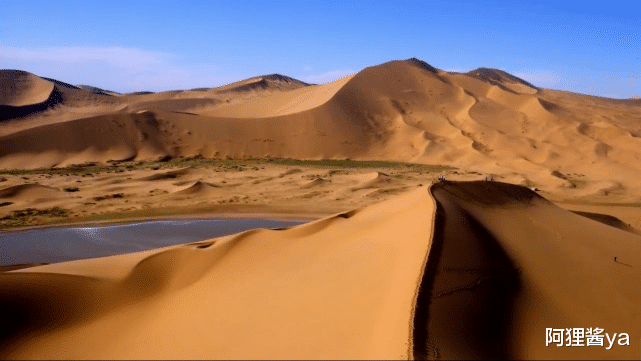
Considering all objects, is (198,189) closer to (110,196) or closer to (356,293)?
(110,196)

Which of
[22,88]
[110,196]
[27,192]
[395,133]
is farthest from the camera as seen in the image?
[22,88]

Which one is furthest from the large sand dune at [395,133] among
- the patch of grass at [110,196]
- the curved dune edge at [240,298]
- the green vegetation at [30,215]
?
the curved dune edge at [240,298]

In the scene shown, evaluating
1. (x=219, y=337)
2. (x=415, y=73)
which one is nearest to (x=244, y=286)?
(x=219, y=337)

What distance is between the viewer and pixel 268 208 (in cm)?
1452

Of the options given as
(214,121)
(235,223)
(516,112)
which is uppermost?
(516,112)

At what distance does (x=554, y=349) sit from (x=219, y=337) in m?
3.29

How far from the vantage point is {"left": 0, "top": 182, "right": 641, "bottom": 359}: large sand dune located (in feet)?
14.7

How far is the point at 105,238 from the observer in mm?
10727

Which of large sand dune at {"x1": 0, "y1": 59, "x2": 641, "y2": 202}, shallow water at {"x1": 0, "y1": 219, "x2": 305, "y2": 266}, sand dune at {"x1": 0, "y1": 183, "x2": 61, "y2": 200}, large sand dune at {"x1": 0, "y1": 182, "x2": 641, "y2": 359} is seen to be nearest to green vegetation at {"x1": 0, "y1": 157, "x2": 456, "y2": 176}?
large sand dune at {"x1": 0, "y1": 59, "x2": 641, "y2": 202}

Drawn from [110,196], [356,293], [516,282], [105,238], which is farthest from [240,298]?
[110,196]

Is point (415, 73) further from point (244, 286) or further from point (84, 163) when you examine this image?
point (244, 286)

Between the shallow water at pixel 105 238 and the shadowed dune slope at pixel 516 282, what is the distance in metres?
6.02

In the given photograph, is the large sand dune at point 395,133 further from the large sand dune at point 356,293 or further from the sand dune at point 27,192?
the large sand dune at point 356,293

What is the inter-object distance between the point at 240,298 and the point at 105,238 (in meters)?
6.42
